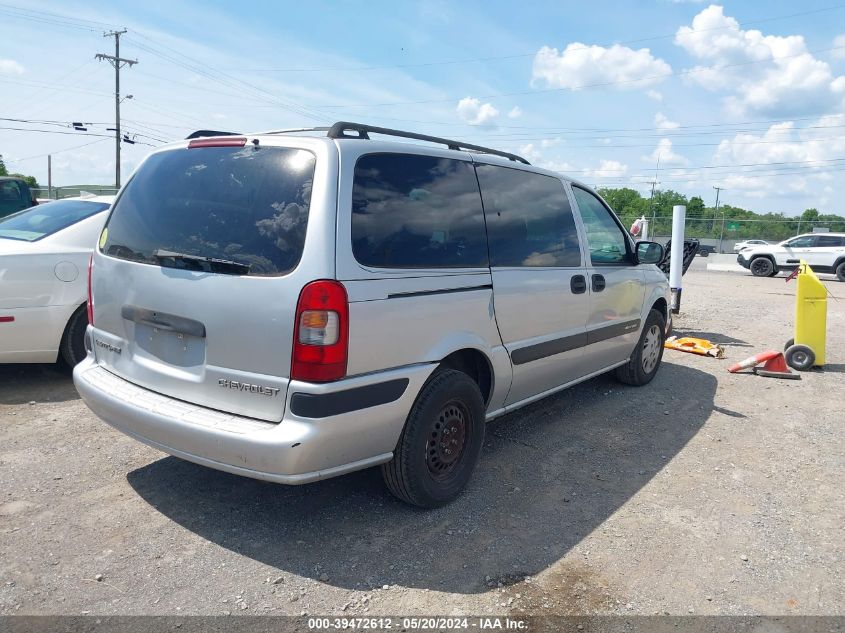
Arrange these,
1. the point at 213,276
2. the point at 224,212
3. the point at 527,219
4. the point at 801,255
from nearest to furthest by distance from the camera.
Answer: the point at 213,276 → the point at 224,212 → the point at 527,219 → the point at 801,255

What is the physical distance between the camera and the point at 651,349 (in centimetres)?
619

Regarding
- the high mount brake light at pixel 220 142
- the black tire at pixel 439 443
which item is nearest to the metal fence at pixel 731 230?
the black tire at pixel 439 443

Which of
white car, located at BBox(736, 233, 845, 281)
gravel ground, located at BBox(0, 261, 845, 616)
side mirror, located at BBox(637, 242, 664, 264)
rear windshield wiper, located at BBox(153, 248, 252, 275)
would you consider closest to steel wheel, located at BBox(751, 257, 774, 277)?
white car, located at BBox(736, 233, 845, 281)

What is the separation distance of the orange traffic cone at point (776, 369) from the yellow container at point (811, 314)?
18.1 inches

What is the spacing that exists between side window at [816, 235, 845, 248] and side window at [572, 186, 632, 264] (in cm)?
2049

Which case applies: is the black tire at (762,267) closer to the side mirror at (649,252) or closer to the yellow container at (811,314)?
the yellow container at (811,314)

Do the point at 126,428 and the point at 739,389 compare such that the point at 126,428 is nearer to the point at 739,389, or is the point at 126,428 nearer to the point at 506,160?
the point at 506,160

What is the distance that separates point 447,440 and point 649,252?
3.25 metres

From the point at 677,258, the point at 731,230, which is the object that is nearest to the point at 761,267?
the point at 677,258

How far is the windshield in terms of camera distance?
5422 mm

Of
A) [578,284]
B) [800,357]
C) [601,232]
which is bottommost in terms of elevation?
[800,357]

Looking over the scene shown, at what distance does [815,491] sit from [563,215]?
2.41 metres

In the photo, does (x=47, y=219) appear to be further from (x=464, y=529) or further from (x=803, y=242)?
(x=803, y=242)

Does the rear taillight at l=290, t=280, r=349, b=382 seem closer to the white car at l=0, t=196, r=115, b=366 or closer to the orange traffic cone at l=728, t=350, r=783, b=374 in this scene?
the white car at l=0, t=196, r=115, b=366
